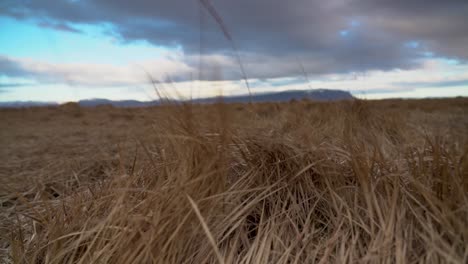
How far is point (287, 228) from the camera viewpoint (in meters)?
1.24

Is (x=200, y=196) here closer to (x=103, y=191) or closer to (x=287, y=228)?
(x=287, y=228)

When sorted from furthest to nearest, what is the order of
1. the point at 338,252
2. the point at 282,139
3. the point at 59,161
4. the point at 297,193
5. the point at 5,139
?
the point at 5,139 → the point at 59,161 → the point at 282,139 → the point at 297,193 → the point at 338,252

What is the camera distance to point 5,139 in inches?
194

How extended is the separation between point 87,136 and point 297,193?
4313mm

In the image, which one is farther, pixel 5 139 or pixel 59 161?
pixel 5 139

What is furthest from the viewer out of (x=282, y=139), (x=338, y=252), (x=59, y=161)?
(x=59, y=161)

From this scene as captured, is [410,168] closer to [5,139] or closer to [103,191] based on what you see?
[103,191]

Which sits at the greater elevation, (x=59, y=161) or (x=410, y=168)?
(x=410, y=168)

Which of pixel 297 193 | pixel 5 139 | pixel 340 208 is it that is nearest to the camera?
pixel 340 208

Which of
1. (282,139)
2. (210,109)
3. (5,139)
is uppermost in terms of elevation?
(210,109)

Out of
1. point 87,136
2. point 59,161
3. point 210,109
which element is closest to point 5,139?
point 87,136

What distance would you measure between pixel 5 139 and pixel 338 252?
16.7ft

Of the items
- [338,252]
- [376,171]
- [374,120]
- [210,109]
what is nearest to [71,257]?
[210,109]

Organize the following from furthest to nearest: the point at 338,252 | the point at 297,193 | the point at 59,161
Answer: the point at 59,161
the point at 297,193
the point at 338,252
